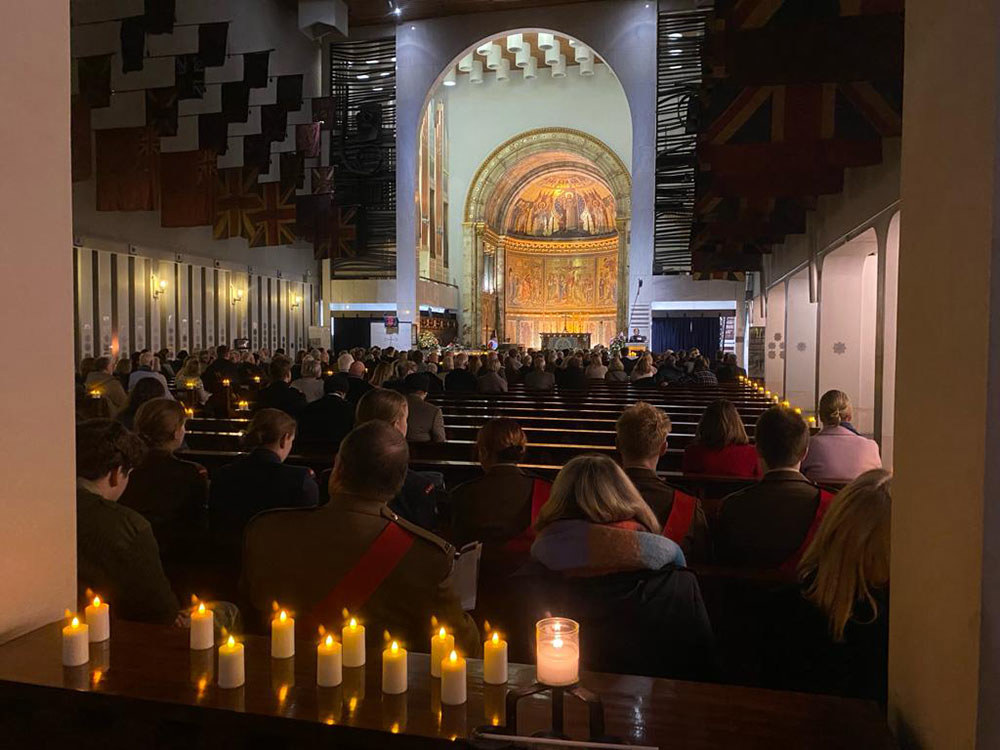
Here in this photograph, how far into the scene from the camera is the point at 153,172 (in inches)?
510

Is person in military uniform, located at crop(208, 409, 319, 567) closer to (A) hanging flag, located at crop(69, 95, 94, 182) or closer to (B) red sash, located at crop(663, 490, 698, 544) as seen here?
(B) red sash, located at crop(663, 490, 698, 544)

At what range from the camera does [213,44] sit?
45.7ft

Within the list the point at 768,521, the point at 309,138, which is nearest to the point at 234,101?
the point at 309,138

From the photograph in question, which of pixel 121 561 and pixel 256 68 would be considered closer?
pixel 121 561

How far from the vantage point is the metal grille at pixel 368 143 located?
2381 centimetres

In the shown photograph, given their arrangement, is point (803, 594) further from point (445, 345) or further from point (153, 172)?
point (445, 345)

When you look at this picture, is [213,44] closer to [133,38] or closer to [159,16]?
[159,16]

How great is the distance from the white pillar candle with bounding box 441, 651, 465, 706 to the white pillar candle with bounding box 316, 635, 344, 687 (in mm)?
240

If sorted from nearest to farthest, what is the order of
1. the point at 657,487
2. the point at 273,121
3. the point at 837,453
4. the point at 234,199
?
the point at 657,487, the point at 837,453, the point at 273,121, the point at 234,199

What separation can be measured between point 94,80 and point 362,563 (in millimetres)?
12514

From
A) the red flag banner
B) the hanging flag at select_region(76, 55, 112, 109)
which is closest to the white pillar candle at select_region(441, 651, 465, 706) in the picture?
the hanging flag at select_region(76, 55, 112, 109)

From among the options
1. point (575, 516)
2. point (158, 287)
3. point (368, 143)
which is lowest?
point (575, 516)

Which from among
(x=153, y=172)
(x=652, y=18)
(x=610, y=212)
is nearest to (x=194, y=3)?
(x=153, y=172)

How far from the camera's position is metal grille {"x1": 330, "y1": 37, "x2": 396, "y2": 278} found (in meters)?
23.8
